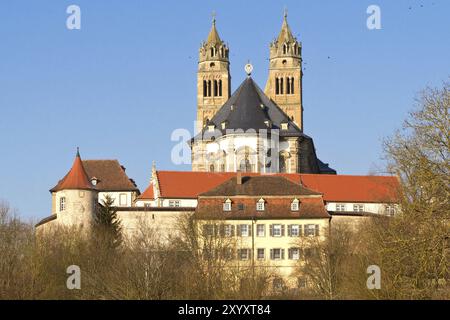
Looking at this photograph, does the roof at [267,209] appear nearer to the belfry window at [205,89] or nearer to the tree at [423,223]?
the tree at [423,223]

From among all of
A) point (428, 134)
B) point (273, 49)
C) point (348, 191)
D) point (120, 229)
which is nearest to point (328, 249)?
point (120, 229)

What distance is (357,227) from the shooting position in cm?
10156

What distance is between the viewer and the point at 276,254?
96812 mm

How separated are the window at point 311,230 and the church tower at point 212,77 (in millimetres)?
63608

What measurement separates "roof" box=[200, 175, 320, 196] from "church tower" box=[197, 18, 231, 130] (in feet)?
190

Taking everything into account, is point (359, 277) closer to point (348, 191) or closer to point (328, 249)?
point (328, 249)

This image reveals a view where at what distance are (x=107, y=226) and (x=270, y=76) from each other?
67.6 m

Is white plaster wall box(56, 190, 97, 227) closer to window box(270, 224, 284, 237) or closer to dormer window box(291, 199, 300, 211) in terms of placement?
window box(270, 224, 284, 237)

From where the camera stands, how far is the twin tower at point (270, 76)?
160 m

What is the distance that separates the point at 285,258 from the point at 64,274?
28.7m

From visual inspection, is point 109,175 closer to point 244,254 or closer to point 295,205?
point 295,205

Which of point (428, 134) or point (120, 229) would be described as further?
point (120, 229)

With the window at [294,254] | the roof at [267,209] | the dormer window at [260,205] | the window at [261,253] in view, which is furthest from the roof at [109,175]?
the window at [294,254]
